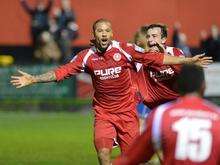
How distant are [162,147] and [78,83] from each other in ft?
68.1

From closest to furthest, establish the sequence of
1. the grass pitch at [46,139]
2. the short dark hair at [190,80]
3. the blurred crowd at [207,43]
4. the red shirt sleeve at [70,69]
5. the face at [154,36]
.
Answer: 1. the short dark hair at [190,80]
2. the red shirt sleeve at [70,69]
3. the face at [154,36]
4. the grass pitch at [46,139]
5. the blurred crowd at [207,43]

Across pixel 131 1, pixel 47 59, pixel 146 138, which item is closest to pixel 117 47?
pixel 146 138

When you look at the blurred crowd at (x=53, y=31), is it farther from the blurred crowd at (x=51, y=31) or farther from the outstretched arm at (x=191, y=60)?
the outstretched arm at (x=191, y=60)

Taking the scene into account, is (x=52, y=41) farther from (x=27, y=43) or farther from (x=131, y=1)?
(x=131, y=1)

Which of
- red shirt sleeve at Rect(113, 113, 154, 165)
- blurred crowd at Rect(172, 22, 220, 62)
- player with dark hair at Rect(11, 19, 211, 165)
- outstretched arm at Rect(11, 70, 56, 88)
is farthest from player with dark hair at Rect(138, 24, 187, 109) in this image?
blurred crowd at Rect(172, 22, 220, 62)

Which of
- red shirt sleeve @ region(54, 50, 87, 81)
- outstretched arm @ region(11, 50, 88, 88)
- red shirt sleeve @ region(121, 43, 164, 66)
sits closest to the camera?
outstretched arm @ region(11, 50, 88, 88)

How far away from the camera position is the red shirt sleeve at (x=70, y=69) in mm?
11553

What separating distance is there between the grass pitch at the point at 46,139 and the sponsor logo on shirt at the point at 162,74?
124 inches

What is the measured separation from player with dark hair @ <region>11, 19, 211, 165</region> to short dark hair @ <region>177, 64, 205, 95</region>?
5.21 meters

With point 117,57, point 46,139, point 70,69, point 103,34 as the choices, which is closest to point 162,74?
point 117,57

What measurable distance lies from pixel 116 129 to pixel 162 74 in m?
1.22

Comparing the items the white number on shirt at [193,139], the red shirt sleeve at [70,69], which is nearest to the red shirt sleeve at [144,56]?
the red shirt sleeve at [70,69]

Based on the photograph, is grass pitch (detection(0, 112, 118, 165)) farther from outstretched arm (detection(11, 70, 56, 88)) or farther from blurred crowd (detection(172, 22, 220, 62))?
blurred crowd (detection(172, 22, 220, 62))

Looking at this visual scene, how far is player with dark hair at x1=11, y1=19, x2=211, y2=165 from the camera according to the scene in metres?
11.6
